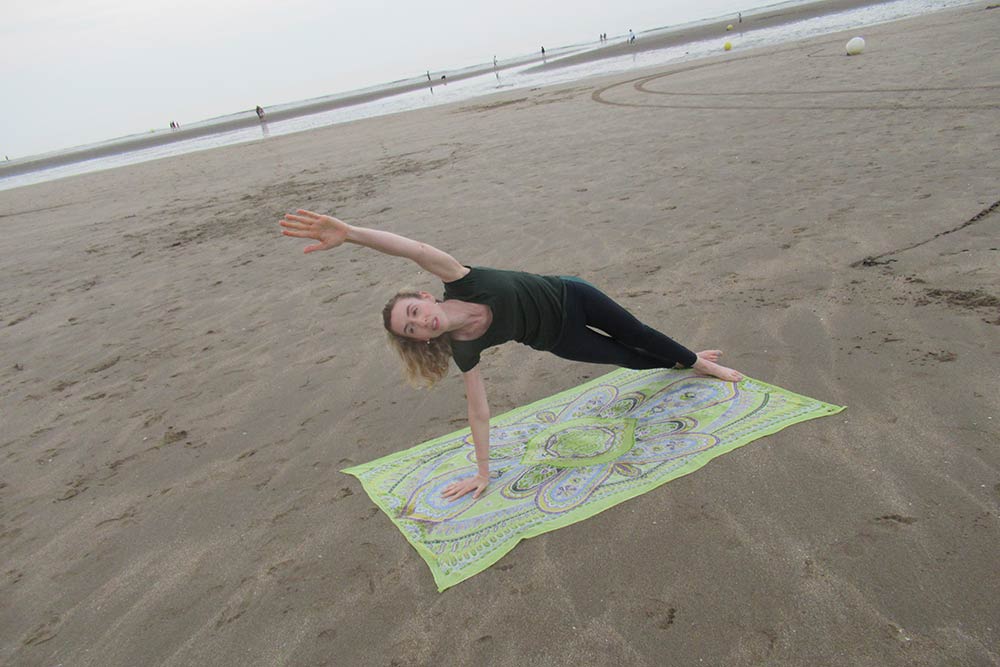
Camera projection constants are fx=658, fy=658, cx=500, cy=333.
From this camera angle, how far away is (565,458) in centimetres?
345

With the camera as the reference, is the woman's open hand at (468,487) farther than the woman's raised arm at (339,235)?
Yes

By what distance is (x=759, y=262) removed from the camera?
5.33 metres

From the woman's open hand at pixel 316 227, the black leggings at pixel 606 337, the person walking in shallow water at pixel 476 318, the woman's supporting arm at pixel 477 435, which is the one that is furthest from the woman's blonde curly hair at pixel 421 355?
the black leggings at pixel 606 337

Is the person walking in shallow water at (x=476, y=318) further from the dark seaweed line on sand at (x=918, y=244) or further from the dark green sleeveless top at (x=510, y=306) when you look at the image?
the dark seaweed line on sand at (x=918, y=244)

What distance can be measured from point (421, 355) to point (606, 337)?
43.6 inches

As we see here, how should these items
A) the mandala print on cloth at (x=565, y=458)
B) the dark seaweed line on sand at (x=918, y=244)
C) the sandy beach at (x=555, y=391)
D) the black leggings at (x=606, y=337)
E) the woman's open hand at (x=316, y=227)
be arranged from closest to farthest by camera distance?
the sandy beach at (x=555, y=391) → the woman's open hand at (x=316, y=227) → the mandala print on cloth at (x=565, y=458) → the black leggings at (x=606, y=337) → the dark seaweed line on sand at (x=918, y=244)

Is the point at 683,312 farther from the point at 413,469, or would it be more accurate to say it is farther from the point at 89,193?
the point at 89,193

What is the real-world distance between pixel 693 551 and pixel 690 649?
479mm

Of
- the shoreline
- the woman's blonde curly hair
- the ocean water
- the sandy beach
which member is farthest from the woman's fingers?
the shoreline

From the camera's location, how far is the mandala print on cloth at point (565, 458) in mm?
3002

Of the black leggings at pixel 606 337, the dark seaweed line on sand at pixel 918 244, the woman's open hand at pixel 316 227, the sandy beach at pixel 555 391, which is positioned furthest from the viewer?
the dark seaweed line on sand at pixel 918 244

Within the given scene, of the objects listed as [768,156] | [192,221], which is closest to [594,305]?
[768,156]

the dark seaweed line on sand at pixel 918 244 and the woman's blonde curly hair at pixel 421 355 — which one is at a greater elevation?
the woman's blonde curly hair at pixel 421 355

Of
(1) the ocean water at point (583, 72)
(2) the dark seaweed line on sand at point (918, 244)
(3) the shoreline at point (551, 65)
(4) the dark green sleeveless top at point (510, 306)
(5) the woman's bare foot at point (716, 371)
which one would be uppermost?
(3) the shoreline at point (551, 65)
